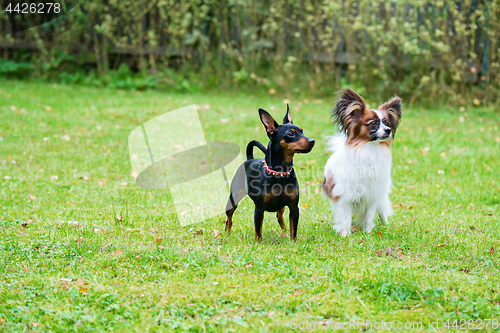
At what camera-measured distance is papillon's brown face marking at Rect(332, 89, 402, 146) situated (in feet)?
14.1

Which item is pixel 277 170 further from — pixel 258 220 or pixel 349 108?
pixel 349 108

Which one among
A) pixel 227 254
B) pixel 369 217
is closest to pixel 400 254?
pixel 369 217

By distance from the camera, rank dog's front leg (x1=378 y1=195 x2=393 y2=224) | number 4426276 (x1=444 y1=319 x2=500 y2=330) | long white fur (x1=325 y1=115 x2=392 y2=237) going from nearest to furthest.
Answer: number 4426276 (x1=444 y1=319 x2=500 y2=330) → long white fur (x1=325 y1=115 x2=392 y2=237) → dog's front leg (x1=378 y1=195 x2=393 y2=224)

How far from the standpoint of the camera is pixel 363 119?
171 inches

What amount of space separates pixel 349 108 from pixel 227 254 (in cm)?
159

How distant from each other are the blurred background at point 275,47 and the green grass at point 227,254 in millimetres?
3593

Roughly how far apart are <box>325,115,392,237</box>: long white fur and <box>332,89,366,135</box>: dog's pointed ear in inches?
7.7

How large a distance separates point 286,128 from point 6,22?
1180 cm

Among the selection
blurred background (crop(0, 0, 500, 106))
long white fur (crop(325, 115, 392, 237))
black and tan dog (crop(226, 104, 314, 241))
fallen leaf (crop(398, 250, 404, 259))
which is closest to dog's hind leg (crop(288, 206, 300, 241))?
black and tan dog (crop(226, 104, 314, 241))

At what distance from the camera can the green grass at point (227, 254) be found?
308cm

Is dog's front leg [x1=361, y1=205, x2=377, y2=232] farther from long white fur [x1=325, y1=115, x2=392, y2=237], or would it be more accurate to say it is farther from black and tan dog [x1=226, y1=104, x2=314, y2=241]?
black and tan dog [x1=226, y1=104, x2=314, y2=241]

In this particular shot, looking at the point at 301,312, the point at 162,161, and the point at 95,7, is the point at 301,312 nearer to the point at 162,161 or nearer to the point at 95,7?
the point at 162,161

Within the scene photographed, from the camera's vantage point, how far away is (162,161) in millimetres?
7324

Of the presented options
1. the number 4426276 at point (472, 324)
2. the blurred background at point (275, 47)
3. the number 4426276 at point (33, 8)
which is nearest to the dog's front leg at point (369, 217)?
the number 4426276 at point (472, 324)
